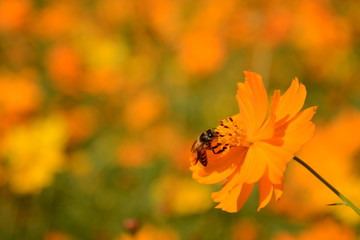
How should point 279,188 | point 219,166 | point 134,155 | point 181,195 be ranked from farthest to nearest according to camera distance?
point 134,155 → point 181,195 → point 219,166 → point 279,188

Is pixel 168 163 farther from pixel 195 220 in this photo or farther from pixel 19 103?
pixel 19 103

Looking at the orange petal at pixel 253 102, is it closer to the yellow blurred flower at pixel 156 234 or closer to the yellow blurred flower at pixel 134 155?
the yellow blurred flower at pixel 156 234

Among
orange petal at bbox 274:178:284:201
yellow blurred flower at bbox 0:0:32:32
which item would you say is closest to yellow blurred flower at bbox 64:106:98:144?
yellow blurred flower at bbox 0:0:32:32

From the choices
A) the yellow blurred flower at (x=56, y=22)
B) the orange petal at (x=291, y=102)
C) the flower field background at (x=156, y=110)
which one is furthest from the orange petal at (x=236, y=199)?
the yellow blurred flower at (x=56, y=22)

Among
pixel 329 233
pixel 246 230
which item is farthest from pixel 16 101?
pixel 329 233

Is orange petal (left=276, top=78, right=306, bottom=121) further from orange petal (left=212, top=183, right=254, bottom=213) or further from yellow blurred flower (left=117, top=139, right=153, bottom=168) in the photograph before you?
yellow blurred flower (left=117, top=139, right=153, bottom=168)

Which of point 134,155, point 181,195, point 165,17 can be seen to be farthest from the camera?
point 165,17

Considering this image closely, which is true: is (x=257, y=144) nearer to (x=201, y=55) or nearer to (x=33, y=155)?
(x=33, y=155)
